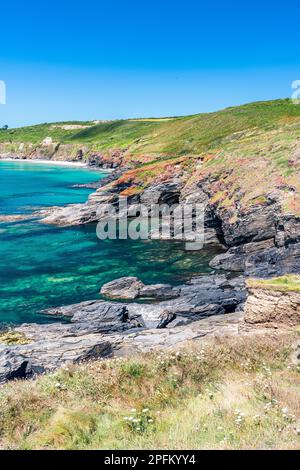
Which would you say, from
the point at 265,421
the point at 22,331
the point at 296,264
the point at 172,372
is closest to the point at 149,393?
the point at 172,372

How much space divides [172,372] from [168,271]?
28.7 m

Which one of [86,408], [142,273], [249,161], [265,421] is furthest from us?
[249,161]

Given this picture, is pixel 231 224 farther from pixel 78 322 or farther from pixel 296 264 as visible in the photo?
pixel 78 322

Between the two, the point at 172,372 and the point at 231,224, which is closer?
the point at 172,372

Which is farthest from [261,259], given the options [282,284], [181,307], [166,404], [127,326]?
[166,404]

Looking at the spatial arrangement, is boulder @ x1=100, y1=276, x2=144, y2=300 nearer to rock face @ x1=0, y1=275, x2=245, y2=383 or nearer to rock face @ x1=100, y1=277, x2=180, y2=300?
rock face @ x1=100, y1=277, x2=180, y2=300

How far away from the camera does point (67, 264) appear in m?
45.6

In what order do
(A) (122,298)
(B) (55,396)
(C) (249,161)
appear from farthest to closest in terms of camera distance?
(C) (249,161)
(A) (122,298)
(B) (55,396)

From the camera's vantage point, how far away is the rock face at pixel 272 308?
19656mm

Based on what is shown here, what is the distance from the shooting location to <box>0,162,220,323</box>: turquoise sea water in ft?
118

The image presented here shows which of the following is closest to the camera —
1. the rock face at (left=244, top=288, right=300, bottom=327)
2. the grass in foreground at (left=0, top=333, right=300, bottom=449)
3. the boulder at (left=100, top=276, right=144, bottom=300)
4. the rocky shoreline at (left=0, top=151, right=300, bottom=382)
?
the grass in foreground at (left=0, top=333, right=300, bottom=449)

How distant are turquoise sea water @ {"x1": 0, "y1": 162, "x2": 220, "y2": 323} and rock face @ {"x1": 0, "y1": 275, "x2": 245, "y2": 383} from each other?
297cm

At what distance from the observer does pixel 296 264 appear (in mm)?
37375

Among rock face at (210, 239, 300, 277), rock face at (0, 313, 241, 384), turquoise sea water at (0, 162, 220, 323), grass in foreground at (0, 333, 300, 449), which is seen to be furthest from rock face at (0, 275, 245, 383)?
grass in foreground at (0, 333, 300, 449)
